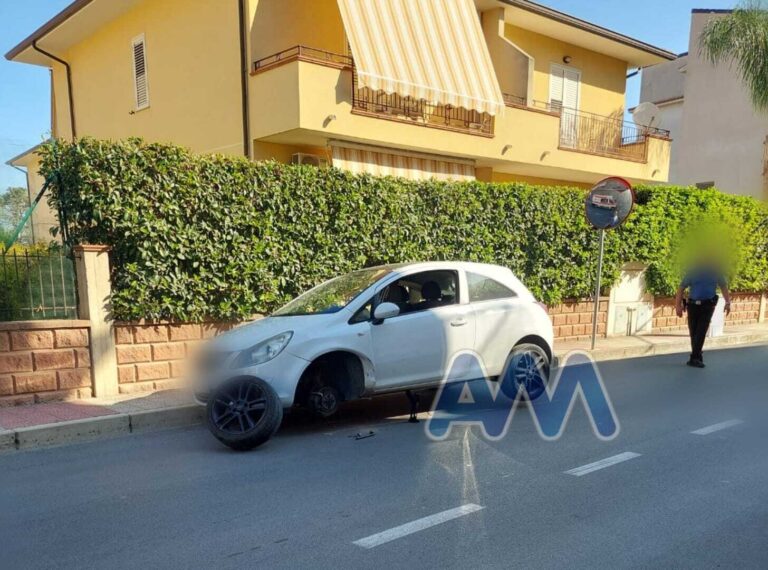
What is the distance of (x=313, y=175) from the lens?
830 centimetres

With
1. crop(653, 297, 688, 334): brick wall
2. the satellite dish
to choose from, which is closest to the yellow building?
the satellite dish

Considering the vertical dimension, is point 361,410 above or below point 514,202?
below

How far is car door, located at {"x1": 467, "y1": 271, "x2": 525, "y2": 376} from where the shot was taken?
6504 millimetres

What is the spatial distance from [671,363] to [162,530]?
30.5 feet

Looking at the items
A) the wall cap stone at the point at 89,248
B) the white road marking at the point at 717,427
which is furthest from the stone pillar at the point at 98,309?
the white road marking at the point at 717,427

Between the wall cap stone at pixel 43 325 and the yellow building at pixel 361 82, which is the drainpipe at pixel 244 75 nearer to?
the yellow building at pixel 361 82

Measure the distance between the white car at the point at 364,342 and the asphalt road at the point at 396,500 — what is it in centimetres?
42

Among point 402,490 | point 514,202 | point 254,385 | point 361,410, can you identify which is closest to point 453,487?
point 402,490

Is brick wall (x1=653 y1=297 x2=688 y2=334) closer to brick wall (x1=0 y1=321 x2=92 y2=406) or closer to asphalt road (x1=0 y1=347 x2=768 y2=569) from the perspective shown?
asphalt road (x1=0 y1=347 x2=768 y2=569)

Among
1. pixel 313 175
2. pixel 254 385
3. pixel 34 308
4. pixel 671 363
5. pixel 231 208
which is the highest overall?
pixel 313 175

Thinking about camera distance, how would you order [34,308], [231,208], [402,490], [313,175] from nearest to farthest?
[402,490] → [34,308] → [231,208] → [313,175]

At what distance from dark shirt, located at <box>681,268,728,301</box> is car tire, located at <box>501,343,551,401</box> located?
4.54 m

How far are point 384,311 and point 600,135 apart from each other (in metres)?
14.4

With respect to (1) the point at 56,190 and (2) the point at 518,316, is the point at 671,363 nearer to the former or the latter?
(2) the point at 518,316
